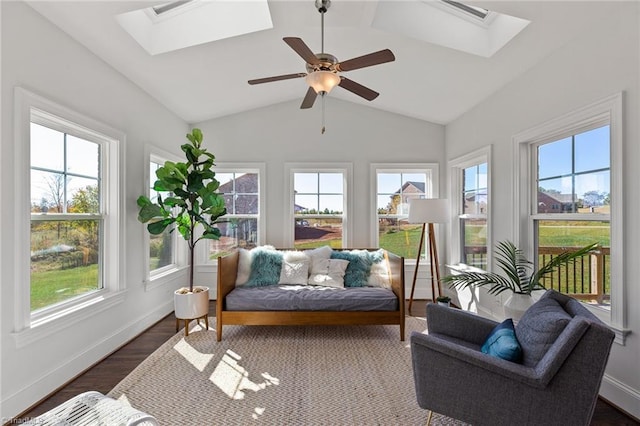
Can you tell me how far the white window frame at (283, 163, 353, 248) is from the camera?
438 centimetres

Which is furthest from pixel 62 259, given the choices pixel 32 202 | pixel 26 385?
pixel 26 385

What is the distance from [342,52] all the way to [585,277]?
9.56ft

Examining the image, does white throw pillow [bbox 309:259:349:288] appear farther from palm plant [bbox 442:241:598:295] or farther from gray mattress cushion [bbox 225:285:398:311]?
palm plant [bbox 442:241:598:295]

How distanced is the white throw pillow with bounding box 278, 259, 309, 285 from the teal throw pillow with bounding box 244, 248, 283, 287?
0.06 metres

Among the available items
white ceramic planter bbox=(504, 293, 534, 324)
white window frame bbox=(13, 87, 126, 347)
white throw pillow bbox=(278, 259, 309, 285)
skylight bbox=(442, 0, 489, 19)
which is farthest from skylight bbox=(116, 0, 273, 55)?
white ceramic planter bbox=(504, 293, 534, 324)

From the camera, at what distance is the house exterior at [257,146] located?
1.88 meters

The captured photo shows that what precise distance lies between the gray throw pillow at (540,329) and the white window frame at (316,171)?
9.04ft

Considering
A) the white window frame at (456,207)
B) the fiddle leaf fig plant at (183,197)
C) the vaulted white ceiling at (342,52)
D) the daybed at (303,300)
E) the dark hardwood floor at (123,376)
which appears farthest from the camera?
the white window frame at (456,207)

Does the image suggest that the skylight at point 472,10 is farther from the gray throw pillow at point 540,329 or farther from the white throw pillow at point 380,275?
the white throw pillow at point 380,275

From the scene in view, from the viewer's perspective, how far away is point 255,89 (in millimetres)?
3771

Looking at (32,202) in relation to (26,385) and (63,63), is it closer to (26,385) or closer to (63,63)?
(63,63)

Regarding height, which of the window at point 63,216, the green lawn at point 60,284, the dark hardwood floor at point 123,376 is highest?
the window at point 63,216

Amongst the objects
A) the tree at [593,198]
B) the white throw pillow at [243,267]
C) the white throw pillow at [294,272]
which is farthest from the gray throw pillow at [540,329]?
the white throw pillow at [243,267]

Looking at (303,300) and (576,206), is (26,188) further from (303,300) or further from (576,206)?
(576,206)
